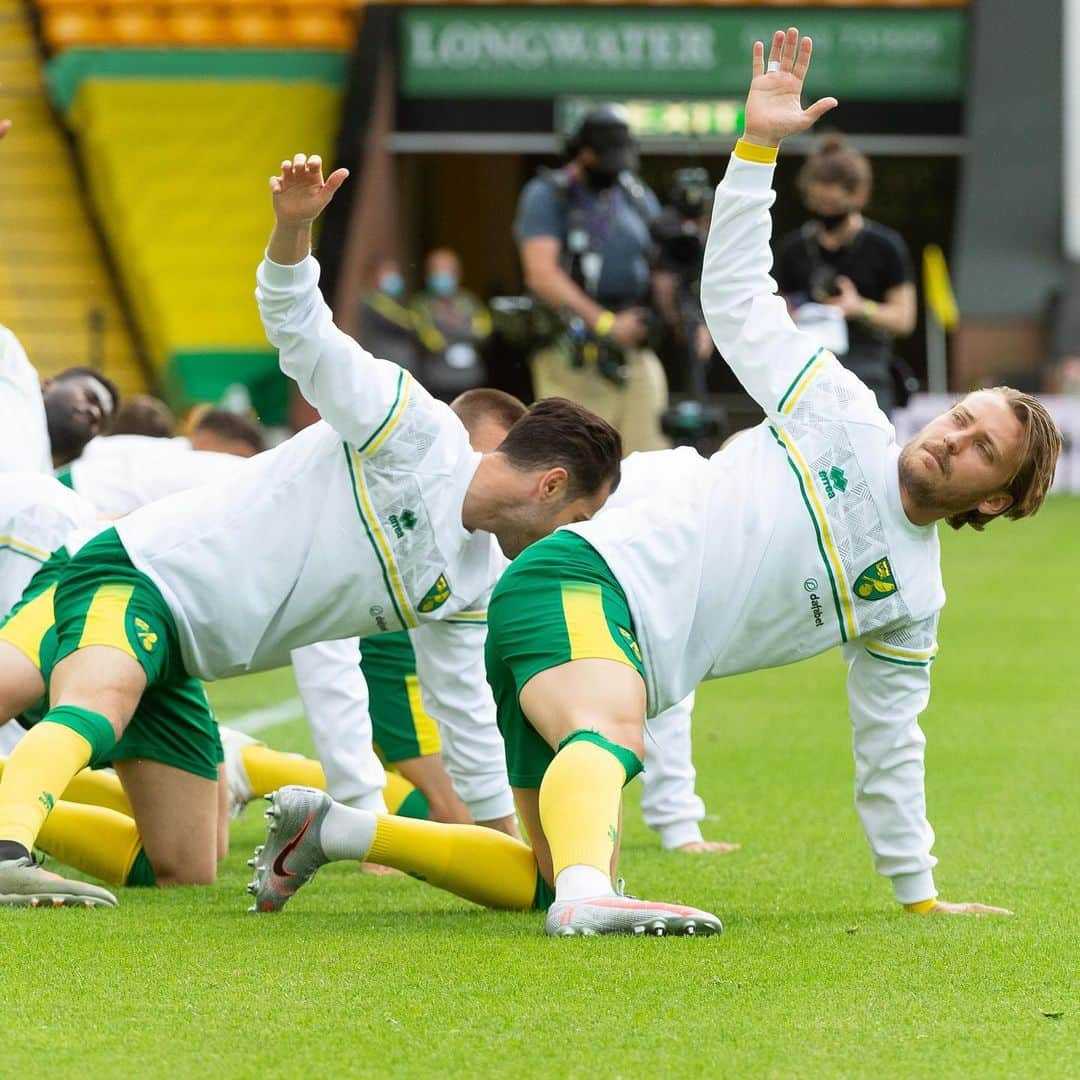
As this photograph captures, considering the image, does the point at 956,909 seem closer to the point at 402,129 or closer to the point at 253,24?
the point at 402,129

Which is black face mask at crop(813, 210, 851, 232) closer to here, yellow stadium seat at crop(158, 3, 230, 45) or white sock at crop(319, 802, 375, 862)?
white sock at crop(319, 802, 375, 862)

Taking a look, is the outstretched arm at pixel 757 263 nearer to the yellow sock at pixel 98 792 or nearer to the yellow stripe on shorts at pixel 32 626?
the yellow stripe on shorts at pixel 32 626

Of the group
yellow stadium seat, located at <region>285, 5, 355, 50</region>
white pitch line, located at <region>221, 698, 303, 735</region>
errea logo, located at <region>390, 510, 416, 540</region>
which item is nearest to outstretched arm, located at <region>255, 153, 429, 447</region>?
errea logo, located at <region>390, 510, 416, 540</region>

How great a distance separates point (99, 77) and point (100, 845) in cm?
1943

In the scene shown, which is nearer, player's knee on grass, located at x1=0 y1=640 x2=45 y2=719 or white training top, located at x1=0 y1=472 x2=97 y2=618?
player's knee on grass, located at x1=0 y1=640 x2=45 y2=719

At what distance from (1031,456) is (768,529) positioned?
53 cm

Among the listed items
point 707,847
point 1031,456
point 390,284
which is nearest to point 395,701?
point 707,847

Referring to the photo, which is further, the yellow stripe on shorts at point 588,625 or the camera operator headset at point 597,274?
the camera operator headset at point 597,274

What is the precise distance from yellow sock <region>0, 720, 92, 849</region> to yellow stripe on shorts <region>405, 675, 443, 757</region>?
5.59 ft

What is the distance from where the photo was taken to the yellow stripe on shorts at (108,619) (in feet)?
14.4

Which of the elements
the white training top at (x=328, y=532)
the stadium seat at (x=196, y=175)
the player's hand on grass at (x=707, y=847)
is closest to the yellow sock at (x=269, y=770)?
the player's hand on grass at (x=707, y=847)

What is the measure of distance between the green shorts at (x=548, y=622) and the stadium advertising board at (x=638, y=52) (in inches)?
753

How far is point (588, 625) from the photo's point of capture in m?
4.04

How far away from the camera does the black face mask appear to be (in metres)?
8.48
